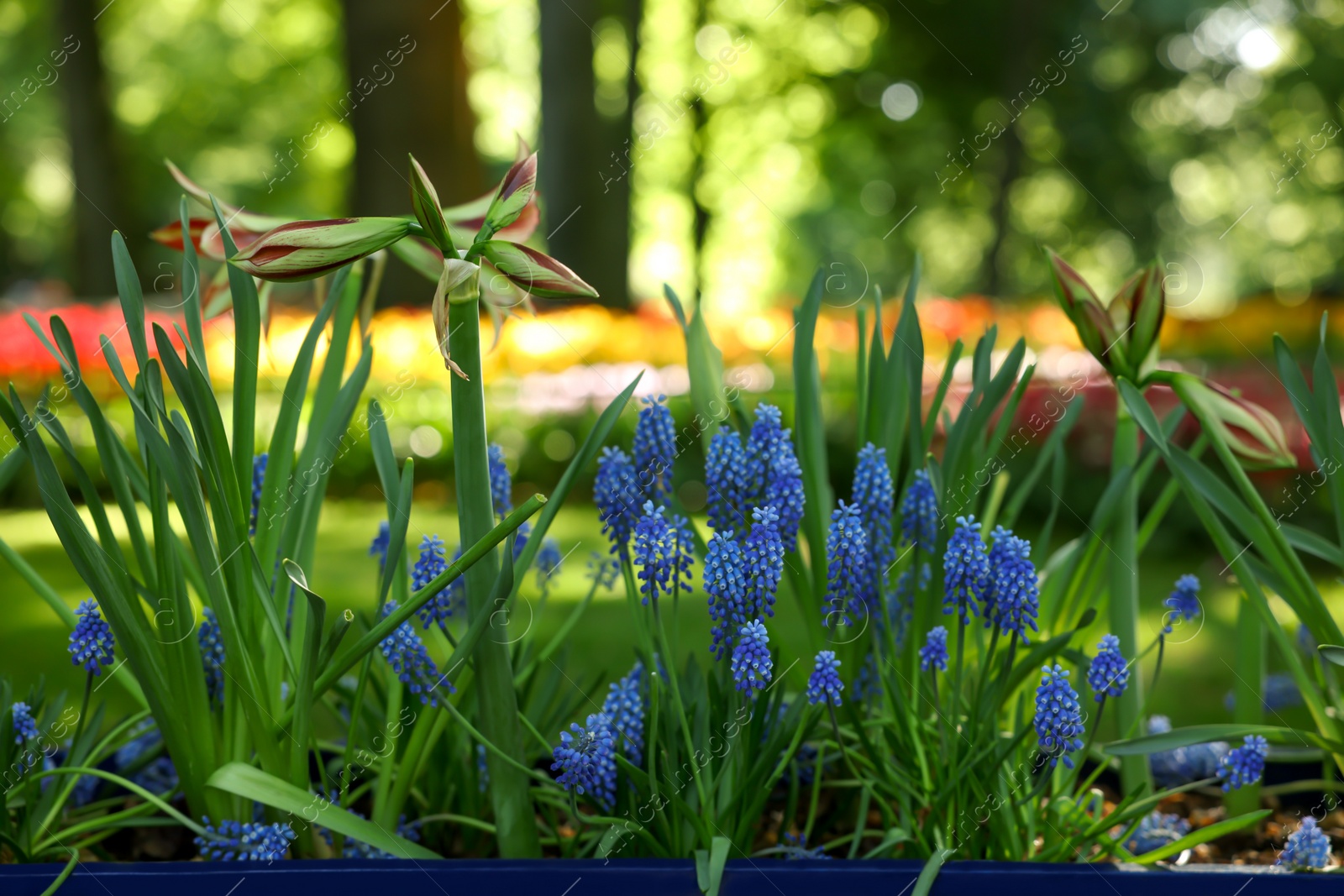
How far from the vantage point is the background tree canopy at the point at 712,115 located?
884 centimetres

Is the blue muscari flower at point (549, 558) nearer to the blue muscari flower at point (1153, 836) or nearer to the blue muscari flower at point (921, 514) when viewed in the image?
the blue muscari flower at point (921, 514)

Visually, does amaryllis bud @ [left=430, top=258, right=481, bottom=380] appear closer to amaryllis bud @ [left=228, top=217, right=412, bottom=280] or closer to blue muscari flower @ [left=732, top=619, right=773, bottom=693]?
amaryllis bud @ [left=228, top=217, right=412, bottom=280]

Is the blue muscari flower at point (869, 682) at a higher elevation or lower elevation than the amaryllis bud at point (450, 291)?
lower

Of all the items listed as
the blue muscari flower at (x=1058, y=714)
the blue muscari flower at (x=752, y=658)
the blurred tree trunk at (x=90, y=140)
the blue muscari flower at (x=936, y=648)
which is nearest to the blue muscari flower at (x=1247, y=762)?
the blue muscari flower at (x=1058, y=714)

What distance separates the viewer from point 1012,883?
107cm

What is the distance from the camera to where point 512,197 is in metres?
1.06

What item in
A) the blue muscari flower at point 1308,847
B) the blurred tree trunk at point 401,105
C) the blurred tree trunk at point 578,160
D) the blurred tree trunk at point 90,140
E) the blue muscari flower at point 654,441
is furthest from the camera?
the blurred tree trunk at point 90,140

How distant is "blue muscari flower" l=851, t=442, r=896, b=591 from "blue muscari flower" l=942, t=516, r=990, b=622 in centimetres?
9

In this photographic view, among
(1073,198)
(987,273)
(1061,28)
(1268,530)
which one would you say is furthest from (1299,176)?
(1268,530)

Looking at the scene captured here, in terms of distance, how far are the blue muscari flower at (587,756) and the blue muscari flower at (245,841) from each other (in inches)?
12.5

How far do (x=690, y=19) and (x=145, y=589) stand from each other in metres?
18.5

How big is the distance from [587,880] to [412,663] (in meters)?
0.34

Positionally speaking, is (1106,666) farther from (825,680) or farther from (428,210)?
(428,210)

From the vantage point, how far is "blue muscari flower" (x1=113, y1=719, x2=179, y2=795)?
1438mm
